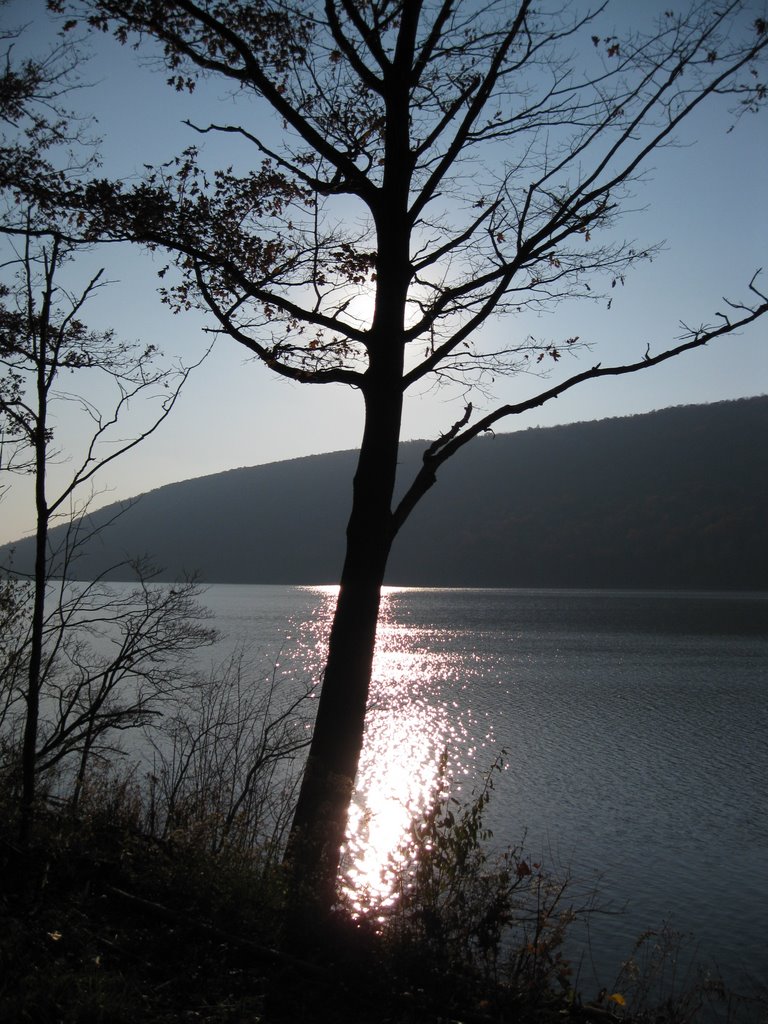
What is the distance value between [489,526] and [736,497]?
128ft

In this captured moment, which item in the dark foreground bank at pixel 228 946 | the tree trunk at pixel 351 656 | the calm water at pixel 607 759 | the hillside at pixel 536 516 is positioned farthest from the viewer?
the hillside at pixel 536 516

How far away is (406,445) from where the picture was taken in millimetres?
111688

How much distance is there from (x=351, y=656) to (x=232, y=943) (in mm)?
1988

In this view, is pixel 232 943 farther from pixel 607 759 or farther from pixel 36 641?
pixel 607 759

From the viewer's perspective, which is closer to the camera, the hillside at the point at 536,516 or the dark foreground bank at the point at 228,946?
the dark foreground bank at the point at 228,946

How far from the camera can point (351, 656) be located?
19.6ft

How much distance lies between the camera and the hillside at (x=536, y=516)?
→ 129125mm

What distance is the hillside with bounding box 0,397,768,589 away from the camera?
129125mm

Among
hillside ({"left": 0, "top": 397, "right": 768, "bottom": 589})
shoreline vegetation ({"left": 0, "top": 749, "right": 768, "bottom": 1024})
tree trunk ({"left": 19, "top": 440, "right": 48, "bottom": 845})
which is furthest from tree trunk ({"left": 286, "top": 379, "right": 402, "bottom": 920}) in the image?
hillside ({"left": 0, "top": 397, "right": 768, "bottom": 589})

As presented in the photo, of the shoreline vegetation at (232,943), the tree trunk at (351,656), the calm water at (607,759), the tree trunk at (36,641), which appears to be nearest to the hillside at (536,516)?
the calm water at (607,759)

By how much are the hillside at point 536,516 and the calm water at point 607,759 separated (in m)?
70.7

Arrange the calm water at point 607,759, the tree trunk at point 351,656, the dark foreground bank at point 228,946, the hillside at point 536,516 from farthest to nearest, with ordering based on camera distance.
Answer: the hillside at point 536,516 → the calm water at point 607,759 → the tree trunk at point 351,656 → the dark foreground bank at point 228,946

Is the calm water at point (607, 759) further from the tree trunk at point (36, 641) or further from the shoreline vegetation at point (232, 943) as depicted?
the tree trunk at point (36, 641)

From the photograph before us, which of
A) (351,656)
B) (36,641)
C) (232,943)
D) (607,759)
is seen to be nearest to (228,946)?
(232,943)
